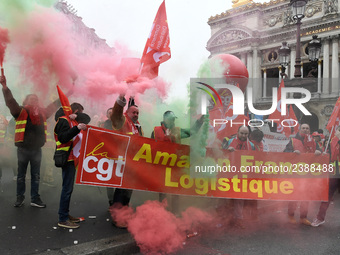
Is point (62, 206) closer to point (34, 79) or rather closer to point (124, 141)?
point (124, 141)

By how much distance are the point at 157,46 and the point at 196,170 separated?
1.92 metres

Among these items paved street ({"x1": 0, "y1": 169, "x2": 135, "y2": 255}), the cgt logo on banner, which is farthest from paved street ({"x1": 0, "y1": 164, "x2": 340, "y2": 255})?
the cgt logo on banner

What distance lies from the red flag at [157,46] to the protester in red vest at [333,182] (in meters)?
3.16

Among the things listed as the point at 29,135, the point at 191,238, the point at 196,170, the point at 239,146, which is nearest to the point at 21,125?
the point at 29,135

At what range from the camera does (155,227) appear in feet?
11.8

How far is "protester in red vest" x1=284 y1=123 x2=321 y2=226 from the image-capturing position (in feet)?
15.5

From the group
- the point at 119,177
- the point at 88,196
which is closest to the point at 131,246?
the point at 119,177

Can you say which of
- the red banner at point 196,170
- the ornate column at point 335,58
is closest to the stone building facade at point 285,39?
the ornate column at point 335,58

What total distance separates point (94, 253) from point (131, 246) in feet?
1.56

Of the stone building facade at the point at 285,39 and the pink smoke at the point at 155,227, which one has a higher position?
the stone building facade at the point at 285,39

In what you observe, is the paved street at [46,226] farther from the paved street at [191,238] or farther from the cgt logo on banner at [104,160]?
the cgt logo on banner at [104,160]

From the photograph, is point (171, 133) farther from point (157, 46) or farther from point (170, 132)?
point (157, 46)

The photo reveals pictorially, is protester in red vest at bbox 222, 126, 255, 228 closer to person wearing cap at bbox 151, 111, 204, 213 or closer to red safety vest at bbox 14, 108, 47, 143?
person wearing cap at bbox 151, 111, 204, 213

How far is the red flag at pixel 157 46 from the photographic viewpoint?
429 cm
